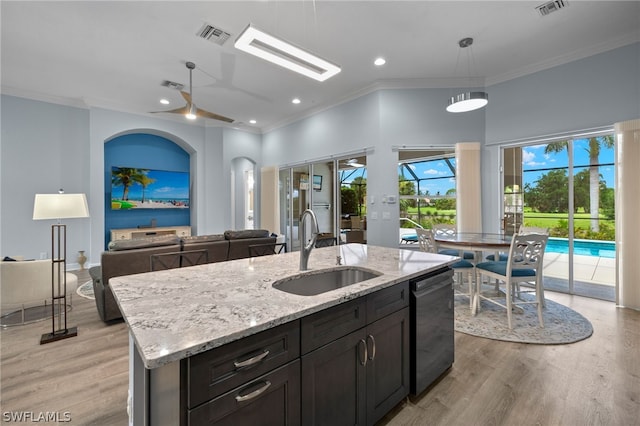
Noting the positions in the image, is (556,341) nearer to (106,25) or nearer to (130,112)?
(106,25)

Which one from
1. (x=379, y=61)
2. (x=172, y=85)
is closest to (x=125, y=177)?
(x=172, y=85)

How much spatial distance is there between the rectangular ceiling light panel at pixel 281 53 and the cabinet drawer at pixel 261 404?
71.2 inches

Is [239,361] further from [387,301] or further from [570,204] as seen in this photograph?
[570,204]

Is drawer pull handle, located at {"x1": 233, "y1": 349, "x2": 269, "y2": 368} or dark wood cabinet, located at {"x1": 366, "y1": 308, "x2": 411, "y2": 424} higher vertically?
drawer pull handle, located at {"x1": 233, "y1": 349, "x2": 269, "y2": 368}

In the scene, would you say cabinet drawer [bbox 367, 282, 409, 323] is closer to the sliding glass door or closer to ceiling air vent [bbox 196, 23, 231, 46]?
ceiling air vent [bbox 196, 23, 231, 46]

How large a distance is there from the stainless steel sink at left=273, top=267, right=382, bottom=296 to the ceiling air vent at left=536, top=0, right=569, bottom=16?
138 inches

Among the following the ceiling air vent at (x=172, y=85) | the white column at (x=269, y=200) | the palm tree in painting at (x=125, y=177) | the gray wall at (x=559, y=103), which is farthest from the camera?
the white column at (x=269, y=200)

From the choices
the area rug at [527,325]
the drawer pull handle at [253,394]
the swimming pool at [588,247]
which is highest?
the swimming pool at [588,247]

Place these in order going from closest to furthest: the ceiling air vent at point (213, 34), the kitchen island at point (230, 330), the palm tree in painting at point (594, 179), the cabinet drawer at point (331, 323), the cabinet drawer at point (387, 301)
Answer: the kitchen island at point (230, 330) → the cabinet drawer at point (331, 323) → the cabinet drawer at point (387, 301) → the ceiling air vent at point (213, 34) → the palm tree in painting at point (594, 179)

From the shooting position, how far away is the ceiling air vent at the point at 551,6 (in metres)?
2.94

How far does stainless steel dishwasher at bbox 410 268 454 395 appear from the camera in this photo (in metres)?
1.76

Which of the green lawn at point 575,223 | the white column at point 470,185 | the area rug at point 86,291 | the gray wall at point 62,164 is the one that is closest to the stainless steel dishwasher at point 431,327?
the green lawn at point 575,223

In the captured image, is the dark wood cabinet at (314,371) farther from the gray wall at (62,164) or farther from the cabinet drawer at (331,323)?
the gray wall at (62,164)

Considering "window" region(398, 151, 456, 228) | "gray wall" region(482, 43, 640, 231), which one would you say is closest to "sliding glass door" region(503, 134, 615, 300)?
"gray wall" region(482, 43, 640, 231)
